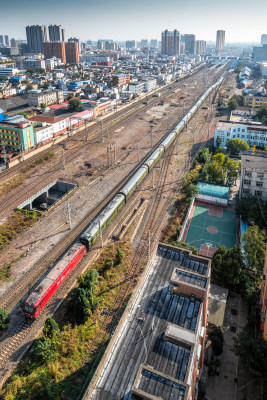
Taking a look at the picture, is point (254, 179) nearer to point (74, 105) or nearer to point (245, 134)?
point (245, 134)

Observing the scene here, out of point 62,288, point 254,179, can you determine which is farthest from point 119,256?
point 254,179

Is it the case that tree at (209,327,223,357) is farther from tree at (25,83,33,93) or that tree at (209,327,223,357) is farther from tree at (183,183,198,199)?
tree at (25,83,33,93)

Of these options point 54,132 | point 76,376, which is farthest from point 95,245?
point 54,132

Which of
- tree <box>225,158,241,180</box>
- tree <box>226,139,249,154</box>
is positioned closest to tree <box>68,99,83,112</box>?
tree <box>226,139,249,154</box>

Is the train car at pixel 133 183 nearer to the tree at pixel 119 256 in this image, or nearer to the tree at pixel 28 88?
the tree at pixel 119 256

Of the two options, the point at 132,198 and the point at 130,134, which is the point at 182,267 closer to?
the point at 132,198
